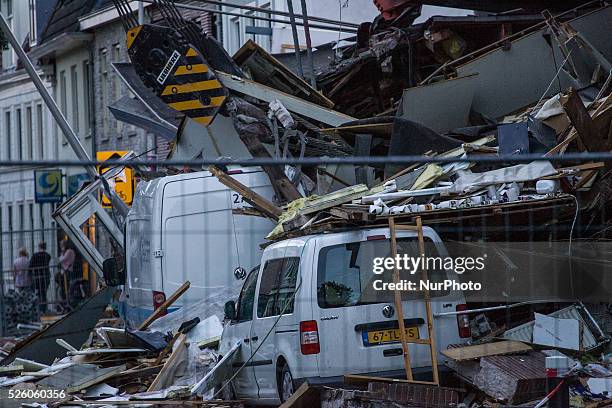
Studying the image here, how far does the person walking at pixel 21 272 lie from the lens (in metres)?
11.2

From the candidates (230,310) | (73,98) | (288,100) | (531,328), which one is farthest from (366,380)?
(73,98)

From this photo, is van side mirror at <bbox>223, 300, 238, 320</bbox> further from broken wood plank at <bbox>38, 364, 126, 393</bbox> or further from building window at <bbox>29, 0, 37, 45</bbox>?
building window at <bbox>29, 0, 37, 45</bbox>

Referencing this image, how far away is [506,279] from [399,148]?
6028 millimetres

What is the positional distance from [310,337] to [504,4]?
36.9ft

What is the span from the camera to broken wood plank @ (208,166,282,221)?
1395 cm

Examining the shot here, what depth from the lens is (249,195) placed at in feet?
47.1

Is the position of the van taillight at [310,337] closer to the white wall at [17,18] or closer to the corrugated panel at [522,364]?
the corrugated panel at [522,364]

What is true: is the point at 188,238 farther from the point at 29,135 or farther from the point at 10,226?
the point at 29,135

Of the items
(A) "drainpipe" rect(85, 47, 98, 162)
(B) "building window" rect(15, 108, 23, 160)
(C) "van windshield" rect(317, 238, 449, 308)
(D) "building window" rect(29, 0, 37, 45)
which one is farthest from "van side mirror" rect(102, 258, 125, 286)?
(B) "building window" rect(15, 108, 23, 160)

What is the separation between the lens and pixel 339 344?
11008 millimetres

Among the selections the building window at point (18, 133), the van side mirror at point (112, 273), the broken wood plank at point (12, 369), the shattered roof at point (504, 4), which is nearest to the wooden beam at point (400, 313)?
the broken wood plank at point (12, 369)

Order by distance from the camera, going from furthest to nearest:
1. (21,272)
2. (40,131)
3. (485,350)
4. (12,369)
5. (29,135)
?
(29,135)
(40,131)
(12,369)
(21,272)
(485,350)

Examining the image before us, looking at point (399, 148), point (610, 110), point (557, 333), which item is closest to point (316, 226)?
point (557, 333)

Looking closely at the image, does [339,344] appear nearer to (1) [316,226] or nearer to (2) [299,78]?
(1) [316,226]
